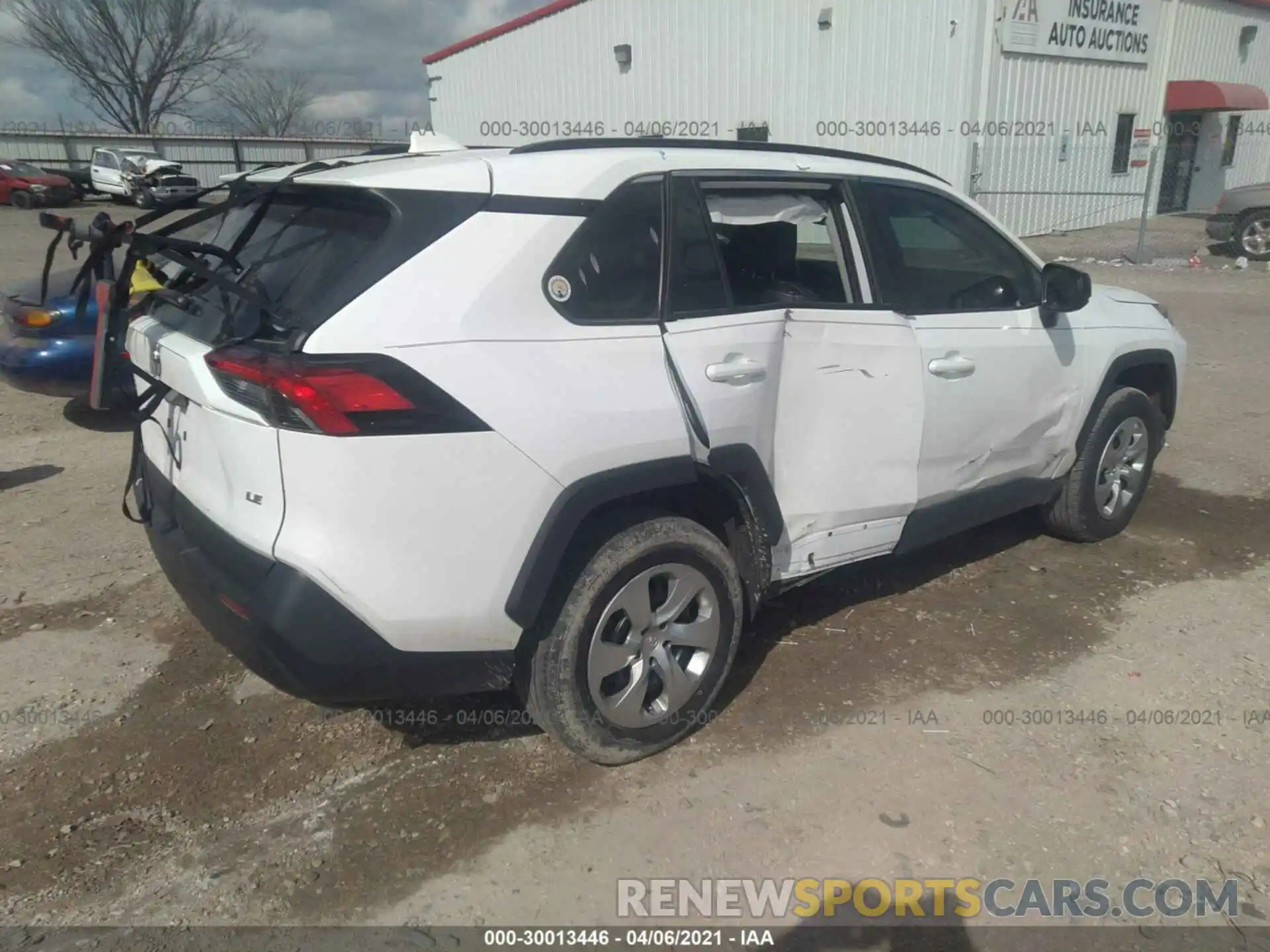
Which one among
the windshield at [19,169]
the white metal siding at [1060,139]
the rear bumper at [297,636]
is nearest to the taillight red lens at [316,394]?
the rear bumper at [297,636]

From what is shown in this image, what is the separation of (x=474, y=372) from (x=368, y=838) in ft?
4.55

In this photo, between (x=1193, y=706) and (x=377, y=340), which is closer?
(x=377, y=340)

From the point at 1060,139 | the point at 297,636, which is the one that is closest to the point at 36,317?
the point at 297,636

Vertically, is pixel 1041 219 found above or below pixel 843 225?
below

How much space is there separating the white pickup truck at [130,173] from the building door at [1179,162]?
2453 cm

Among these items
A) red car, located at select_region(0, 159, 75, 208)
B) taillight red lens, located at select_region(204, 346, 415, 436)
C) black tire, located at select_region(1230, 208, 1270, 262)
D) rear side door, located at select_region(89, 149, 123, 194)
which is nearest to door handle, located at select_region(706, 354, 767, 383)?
taillight red lens, located at select_region(204, 346, 415, 436)

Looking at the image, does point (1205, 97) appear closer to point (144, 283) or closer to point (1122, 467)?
point (1122, 467)

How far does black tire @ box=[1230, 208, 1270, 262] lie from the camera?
14953 millimetres

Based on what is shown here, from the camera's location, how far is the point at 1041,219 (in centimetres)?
1900

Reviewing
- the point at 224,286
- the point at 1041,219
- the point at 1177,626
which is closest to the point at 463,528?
the point at 224,286

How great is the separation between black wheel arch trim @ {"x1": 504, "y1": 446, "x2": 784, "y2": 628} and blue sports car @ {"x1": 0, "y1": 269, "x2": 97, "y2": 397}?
182 inches

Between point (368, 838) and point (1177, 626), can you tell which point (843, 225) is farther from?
point (368, 838)

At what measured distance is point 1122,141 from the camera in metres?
20.8

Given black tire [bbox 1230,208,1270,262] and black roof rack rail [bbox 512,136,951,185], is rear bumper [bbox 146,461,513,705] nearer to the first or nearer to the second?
black roof rack rail [bbox 512,136,951,185]
